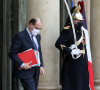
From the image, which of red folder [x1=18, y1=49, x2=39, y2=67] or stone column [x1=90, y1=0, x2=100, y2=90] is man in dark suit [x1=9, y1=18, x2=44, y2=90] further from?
stone column [x1=90, y1=0, x2=100, y2=90]

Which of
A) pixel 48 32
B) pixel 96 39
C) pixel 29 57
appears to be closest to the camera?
pixel 29 57

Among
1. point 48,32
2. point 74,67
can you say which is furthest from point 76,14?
point 74,67

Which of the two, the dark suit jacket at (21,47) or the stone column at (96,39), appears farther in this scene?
the stone column at (96,39)

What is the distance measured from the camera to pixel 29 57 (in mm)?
6133

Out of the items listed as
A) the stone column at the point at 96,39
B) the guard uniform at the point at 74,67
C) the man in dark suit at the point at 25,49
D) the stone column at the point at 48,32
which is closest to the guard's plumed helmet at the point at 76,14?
the guard uniform at the point at 74,67

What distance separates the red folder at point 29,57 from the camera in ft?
20.0

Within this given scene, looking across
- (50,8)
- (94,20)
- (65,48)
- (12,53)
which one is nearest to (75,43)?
(65,48)

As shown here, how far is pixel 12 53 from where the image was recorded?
599cm

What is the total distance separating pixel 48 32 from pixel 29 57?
4.29 ft

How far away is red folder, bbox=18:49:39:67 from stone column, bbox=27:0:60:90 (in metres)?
1.18

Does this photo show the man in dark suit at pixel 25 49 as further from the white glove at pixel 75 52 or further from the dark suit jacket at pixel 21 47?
the white glove at pixel 75 52

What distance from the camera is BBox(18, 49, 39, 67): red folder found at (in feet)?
20.0

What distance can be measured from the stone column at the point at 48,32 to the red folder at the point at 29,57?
1179 mm

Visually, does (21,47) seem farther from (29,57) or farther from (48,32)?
(48,32)
